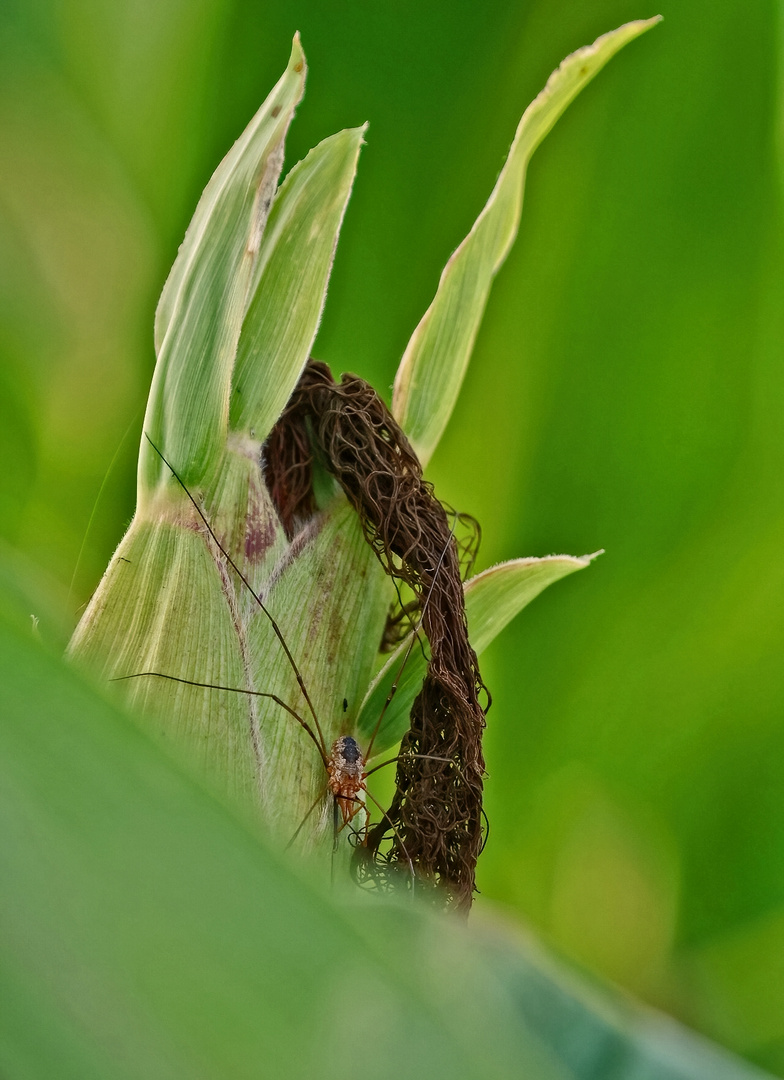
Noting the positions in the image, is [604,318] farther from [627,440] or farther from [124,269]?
[124,269]

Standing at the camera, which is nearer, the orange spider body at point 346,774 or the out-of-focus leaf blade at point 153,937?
the out-of-focus leaf blade at point 153,937

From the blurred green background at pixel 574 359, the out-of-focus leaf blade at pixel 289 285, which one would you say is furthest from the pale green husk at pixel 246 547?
the blurred green background at pixel 574 359

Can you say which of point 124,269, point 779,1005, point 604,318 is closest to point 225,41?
point 124,269

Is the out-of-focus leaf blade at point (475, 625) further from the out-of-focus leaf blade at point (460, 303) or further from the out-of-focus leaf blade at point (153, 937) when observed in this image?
the out-of-focus leaf blade at point (153, 937)

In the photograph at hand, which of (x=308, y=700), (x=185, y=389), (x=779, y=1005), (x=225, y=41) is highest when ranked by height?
(x=225, y=41)

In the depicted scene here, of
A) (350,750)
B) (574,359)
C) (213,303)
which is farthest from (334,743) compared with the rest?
(574,359)

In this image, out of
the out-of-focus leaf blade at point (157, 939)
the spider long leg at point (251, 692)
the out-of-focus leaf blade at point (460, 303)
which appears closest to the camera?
the out-of-focus leaf blade at point (157, 939)

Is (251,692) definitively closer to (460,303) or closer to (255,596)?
(255,596)
